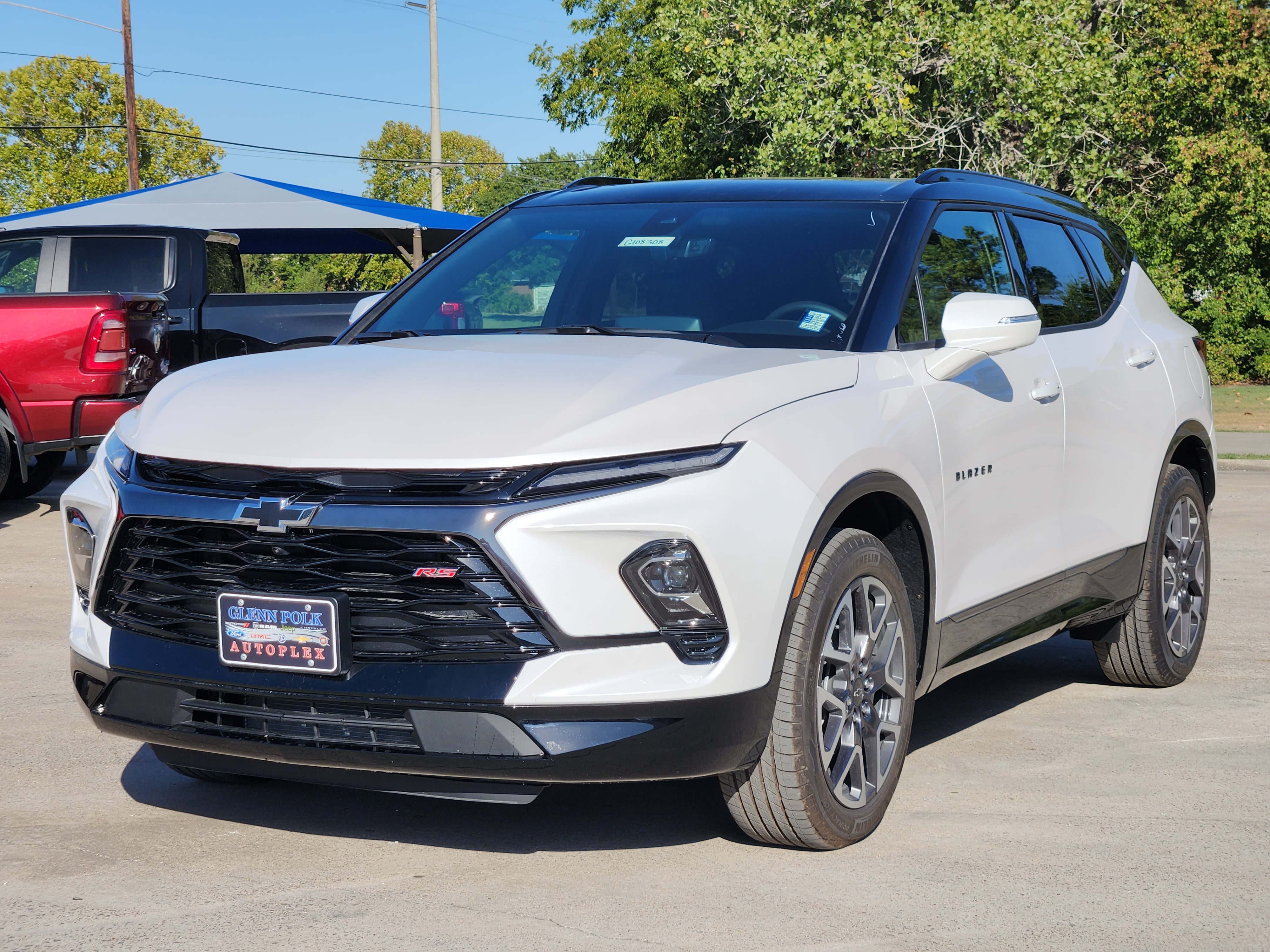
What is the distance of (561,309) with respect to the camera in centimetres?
489

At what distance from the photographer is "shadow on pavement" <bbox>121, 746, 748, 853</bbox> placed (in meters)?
4.04

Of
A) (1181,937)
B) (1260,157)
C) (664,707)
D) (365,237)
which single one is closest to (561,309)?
(664,707)

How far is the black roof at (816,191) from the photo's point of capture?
4812 millimetres

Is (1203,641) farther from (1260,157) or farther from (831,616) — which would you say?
(1260,157)

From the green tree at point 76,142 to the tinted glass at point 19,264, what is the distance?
49.6m

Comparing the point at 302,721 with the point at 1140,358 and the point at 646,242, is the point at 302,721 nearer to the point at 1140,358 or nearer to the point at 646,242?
the point at 646,242

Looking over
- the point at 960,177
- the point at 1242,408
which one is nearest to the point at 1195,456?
the point at 960,177

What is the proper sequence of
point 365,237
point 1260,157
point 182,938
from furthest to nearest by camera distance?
1. point 365,237
2. point 1260,157
3. point 182,938

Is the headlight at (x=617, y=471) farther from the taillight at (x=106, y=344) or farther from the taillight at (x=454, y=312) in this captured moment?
the taillight at (x=106, y=344)

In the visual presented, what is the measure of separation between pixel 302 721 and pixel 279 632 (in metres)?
0.23

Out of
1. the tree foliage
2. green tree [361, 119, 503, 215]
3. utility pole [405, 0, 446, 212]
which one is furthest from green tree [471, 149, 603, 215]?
the tree foliage

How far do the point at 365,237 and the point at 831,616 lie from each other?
2677cm

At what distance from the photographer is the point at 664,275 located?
4.71 meters

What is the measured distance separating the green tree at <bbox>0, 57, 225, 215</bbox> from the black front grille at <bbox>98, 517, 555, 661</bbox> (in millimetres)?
58685
